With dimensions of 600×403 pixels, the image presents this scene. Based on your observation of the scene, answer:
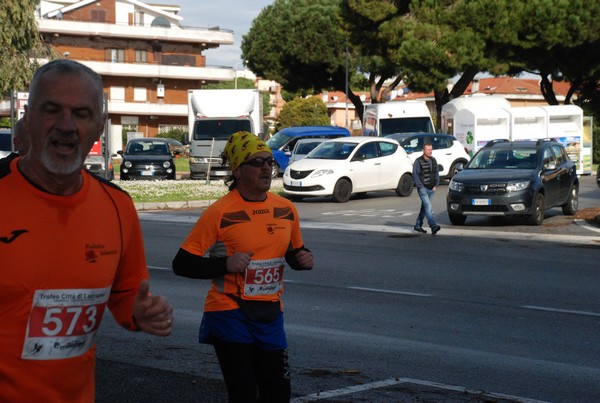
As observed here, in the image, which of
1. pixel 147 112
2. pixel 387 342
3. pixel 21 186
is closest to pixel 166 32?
pixel 147 112

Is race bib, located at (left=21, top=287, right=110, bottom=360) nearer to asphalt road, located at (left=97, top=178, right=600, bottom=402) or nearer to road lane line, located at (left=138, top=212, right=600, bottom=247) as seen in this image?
asphalt road, located at (left=97, top=178, right=600, bottom=402)

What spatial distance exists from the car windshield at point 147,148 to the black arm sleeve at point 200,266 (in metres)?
36.5

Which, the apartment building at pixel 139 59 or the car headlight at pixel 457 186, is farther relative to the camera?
the apartment building at pixel 139 59

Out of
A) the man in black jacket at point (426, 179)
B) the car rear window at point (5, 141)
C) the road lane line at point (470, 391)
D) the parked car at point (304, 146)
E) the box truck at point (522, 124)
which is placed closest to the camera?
the road lane line at point (470, 391)

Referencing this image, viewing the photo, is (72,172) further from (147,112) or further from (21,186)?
(147,112)

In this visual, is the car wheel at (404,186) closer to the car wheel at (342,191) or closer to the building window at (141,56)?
the car wheel at (342,191)

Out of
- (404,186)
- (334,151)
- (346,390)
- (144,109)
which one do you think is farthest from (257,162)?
(144,109)

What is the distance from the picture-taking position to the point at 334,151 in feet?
100

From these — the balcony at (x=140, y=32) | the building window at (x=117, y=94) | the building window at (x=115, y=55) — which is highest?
the balcony at (x=140, y=32)

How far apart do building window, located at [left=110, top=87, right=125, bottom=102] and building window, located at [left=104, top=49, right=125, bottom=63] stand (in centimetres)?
227

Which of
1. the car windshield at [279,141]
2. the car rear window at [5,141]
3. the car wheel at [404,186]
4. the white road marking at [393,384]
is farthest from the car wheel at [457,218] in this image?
the car windshield at [279,141]

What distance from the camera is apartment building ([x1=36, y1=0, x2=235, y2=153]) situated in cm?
8688

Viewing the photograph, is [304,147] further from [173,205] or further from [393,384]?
[393,384]

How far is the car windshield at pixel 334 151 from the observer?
30.3 meters
